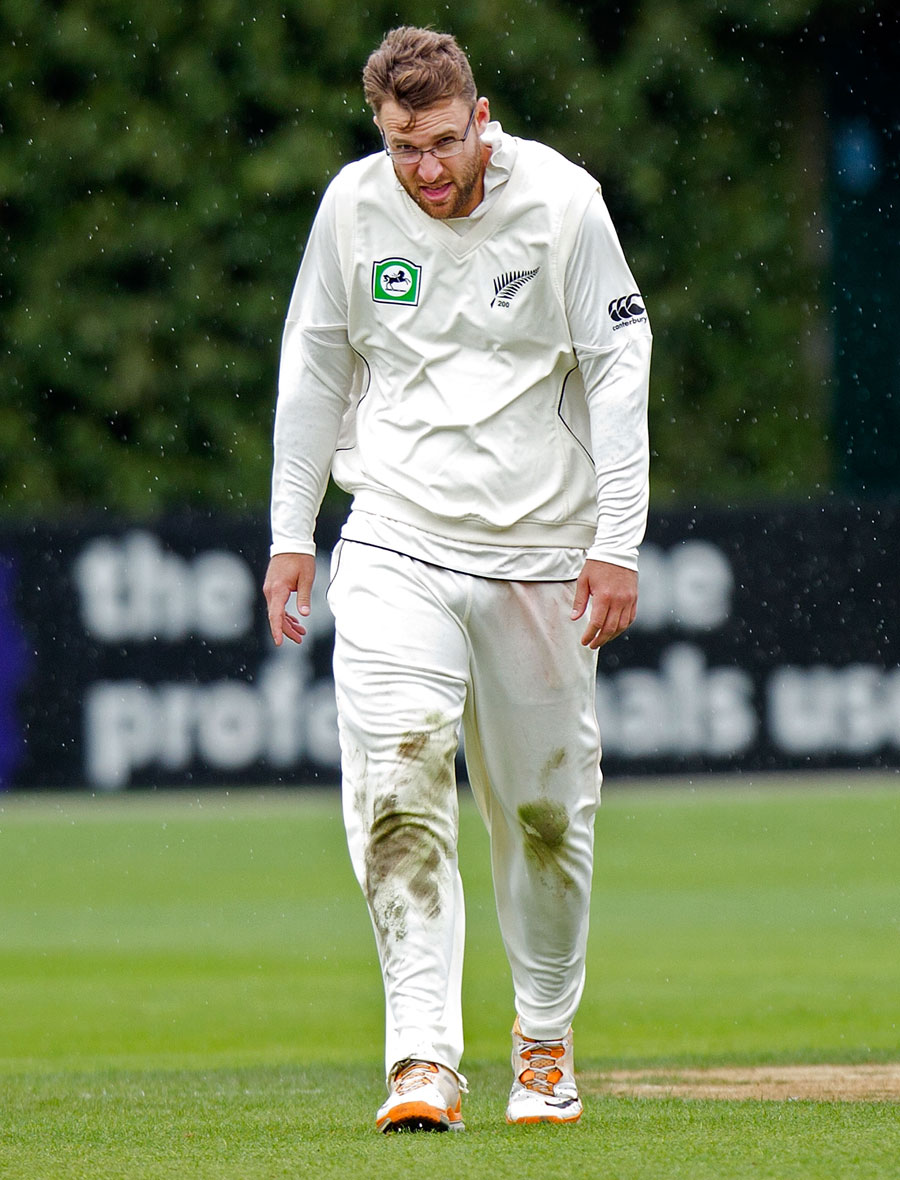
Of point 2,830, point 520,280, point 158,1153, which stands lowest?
point 2,830

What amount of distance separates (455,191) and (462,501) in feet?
2.14

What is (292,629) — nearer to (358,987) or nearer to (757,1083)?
(757,1083)

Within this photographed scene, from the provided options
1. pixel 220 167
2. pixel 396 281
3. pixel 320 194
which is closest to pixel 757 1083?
pixel 396 281

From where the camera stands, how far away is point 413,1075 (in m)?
4.55

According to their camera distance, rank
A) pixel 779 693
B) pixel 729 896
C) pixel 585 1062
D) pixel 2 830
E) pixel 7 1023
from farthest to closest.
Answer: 1. pixel 779 693
2. pixel 2 830
3. pixel 729 896
4. pixel 7 1023
5. pixel 585 1062

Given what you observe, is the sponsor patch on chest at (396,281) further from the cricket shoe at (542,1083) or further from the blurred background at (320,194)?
the blurred background at (320,194)

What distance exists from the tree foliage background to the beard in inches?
646

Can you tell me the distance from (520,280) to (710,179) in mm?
18454

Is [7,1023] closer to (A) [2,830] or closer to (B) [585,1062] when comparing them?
(B) [585,1062]

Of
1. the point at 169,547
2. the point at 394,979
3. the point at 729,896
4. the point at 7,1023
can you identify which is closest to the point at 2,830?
the point at 169,547

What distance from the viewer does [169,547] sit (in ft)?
46.6

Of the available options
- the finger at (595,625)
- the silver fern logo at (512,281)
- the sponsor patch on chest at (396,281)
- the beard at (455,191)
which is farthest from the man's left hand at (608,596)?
the beard at (455,191)

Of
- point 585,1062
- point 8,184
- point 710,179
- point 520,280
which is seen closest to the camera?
point 520,280

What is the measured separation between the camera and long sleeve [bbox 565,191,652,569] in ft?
15.9
